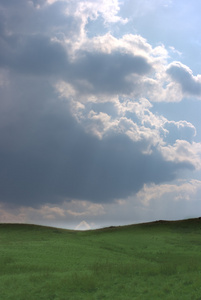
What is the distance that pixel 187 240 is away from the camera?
5303 centimetres

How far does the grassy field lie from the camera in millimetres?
26656

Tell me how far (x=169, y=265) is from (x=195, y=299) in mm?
10395

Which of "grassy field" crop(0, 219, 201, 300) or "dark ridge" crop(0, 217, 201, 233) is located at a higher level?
"dark ridge" crop(0, 217, 201, 233)

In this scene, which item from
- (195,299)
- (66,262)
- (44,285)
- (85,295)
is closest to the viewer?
(195,299)

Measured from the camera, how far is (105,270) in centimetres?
3281

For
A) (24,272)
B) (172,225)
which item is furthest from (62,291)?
(172,225)

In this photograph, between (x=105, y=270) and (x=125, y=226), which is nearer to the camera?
(x=105, y=270)

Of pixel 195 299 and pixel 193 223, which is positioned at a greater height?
pixel 193 223

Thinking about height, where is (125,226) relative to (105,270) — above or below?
above

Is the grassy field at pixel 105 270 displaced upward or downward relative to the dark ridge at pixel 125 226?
downward

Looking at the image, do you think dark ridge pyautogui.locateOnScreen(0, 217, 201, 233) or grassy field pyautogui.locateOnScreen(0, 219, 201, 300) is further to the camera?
dark ridge pyautogui.locateOnScreen(0, 217, 201, 233)

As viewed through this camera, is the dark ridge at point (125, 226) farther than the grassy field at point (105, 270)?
Yes

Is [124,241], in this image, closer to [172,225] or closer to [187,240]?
[187,240]

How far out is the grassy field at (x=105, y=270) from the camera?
87.5ft
